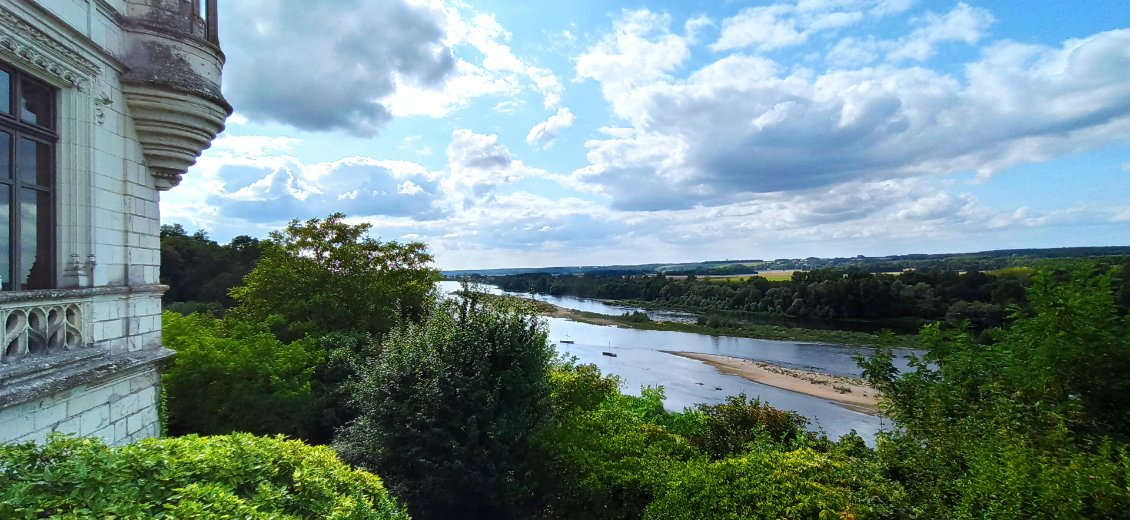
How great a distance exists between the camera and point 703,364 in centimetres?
3341

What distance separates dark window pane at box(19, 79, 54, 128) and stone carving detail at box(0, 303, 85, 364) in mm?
1449

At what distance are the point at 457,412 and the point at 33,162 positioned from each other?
5026 mm

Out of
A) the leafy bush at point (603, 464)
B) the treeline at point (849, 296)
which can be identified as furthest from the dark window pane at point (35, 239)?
the treeline at point (849, 296)

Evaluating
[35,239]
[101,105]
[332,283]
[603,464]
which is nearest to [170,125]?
[101,105]

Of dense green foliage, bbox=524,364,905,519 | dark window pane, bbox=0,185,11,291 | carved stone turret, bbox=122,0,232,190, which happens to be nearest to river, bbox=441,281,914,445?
dense green foliage, bbox=524,364,905,519

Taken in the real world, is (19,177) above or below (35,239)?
above

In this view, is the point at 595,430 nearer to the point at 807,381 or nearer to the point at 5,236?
the point at 5,236

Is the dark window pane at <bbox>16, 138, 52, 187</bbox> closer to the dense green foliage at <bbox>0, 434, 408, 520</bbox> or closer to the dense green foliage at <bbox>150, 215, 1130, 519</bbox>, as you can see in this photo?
the dense green foliage at <bbox>0, 434, 408, 520</bbox>

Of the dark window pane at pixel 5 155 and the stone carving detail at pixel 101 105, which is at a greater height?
the stone carving detail at pixel 101 105

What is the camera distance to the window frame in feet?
12.6

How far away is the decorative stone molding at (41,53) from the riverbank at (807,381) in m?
→ 24.5

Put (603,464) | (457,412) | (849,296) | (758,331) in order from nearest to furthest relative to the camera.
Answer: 1. (603,464)
2. (457,412)
3. (758,331)
4. (849,296)

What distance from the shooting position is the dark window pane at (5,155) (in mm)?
3785

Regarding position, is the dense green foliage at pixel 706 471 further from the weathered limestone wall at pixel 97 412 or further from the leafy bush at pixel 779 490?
the weathered limestone wall at pixel 97 412
